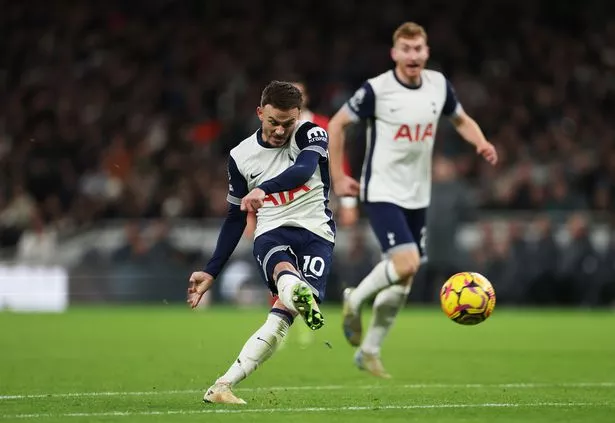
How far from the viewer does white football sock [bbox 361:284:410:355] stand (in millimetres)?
10133

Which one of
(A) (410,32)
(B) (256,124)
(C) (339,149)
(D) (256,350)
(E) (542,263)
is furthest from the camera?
(B) (256,124)

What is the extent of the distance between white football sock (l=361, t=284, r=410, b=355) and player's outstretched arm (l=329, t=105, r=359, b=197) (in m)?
0.94

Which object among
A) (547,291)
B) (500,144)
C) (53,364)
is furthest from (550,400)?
(500,144)

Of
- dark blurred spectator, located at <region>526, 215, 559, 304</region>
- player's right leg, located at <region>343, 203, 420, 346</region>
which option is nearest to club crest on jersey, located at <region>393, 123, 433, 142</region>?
player's right leg, located at <region>343, 203, 420, 346</region>

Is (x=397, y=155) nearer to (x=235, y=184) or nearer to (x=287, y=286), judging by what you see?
(x=235, y=184)

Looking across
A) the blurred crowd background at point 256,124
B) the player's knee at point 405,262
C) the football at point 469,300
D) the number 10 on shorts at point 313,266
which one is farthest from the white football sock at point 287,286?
the blurred crowd background at point 256,124

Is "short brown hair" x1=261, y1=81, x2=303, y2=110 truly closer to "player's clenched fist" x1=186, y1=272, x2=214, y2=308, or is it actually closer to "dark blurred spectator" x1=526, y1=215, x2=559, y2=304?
"player's clenched fist" x1=186, y1=272, x2=214, y2=308

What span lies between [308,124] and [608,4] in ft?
68.1

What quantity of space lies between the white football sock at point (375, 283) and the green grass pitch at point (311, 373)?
58cm

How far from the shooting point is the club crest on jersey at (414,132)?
33.3 ft

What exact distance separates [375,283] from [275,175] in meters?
2.60

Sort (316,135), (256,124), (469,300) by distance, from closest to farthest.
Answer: (316,135)
(469,300)
(256,124)

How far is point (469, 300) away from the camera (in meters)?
8.62

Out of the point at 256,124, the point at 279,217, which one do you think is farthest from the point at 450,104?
the point at 256,124
